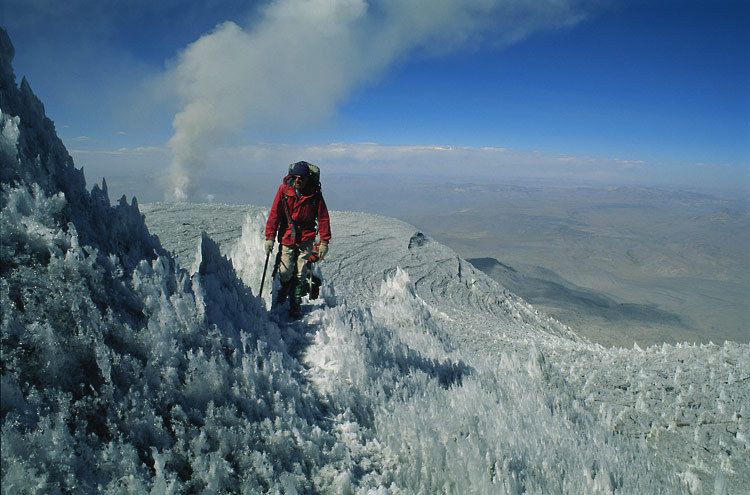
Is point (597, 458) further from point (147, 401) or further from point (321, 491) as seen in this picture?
point (147, 401)

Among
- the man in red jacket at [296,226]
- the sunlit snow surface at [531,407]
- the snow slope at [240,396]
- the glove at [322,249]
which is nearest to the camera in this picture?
the snow slope at [240,396]

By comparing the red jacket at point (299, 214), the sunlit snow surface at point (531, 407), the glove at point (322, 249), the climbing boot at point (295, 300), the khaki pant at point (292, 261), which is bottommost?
the sunlit snow surface at point (531, 407)

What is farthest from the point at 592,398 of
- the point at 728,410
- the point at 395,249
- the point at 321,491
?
the point at 395,249

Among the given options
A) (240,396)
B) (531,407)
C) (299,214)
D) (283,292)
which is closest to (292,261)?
(283,292)

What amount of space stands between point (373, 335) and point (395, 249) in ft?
72.9

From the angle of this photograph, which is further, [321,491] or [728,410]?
[728,410]

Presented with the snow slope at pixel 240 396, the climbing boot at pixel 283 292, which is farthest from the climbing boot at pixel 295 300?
the snow slope at pixel 240 396

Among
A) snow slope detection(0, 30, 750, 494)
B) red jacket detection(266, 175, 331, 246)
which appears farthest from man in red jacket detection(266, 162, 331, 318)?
snow slope detection(0, 30, 750, 494)

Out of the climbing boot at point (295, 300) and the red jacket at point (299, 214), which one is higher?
the red jacket at point (299, 214)

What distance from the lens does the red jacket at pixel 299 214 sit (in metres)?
7.54

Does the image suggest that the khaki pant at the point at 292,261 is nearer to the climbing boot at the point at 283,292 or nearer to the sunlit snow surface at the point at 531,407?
the climbing boot at the point at 283,292

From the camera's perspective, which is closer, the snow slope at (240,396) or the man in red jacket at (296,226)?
the snow slope at (240,396)

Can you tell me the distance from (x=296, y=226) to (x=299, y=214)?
261mm

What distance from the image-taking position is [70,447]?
9.96 ft
